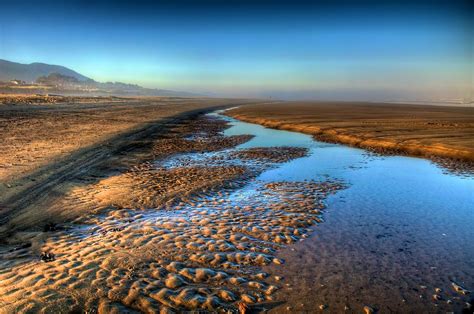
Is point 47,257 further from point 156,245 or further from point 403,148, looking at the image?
point 403,148

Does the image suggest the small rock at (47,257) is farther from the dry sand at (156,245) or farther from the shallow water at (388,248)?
the shallow water at (388,248)

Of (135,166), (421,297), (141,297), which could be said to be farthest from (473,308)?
(135,166)

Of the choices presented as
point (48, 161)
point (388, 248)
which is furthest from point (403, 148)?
point (48, 161)

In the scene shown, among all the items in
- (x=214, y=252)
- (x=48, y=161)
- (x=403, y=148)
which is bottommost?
(x=214, y=252)

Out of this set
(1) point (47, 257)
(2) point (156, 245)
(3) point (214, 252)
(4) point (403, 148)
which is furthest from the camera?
(4) point (403, 148)

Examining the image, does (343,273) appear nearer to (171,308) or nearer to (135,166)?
(171,308)

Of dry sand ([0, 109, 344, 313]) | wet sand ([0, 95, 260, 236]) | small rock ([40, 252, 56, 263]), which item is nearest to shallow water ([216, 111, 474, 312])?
dry sand ([0, 109, 344, 313])
